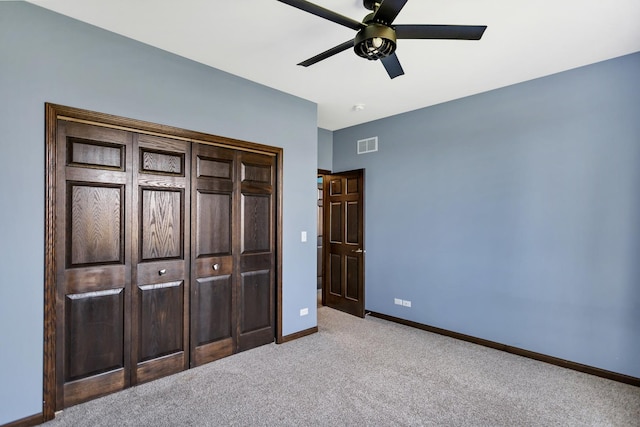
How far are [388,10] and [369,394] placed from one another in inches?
105

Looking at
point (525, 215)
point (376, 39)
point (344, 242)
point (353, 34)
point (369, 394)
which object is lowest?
point (369, 394)

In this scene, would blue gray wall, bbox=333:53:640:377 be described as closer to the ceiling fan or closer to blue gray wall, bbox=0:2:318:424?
Answer: the ceiling fan

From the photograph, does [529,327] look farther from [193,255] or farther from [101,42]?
[101,42]

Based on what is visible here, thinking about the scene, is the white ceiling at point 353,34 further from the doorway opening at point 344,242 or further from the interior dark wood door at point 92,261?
the doorway opening at point 344,242

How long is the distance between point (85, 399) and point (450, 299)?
3.68m

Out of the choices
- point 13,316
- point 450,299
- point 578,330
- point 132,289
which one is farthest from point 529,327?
point 13,316

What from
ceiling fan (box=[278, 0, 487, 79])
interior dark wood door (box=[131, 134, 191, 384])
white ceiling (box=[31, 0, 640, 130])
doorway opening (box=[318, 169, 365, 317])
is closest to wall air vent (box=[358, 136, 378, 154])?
doorway opening (box=[318, 169, 365, 317])

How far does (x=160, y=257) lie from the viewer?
9.41 ft

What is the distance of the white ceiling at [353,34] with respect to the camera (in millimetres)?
2238

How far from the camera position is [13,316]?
2.16 meters

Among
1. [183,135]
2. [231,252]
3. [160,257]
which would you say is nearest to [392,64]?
[183,135]

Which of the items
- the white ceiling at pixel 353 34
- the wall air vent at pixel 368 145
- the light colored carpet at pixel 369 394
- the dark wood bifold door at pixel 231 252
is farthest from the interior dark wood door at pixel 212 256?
the wall air vent at pixel 368 145

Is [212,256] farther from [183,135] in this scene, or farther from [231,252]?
[183,135]

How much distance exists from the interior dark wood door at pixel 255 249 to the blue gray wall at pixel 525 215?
1761 mm
